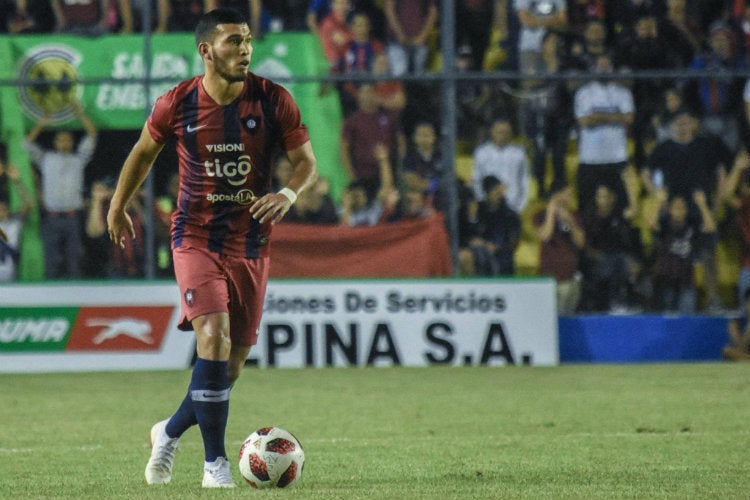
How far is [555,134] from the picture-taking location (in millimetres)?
15812

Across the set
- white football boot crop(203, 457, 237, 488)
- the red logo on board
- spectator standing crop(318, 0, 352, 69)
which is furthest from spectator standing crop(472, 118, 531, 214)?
white football boot crop(203, 457, 237, 488)

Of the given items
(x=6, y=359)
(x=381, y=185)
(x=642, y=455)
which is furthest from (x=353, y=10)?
(x=642, y=455)

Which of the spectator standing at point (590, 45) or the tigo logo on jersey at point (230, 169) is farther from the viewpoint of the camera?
the spectator standing at point (590, 45)

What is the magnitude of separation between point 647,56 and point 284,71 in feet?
13.3

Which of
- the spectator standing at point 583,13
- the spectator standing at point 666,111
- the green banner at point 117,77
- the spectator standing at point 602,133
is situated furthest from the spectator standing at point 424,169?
the spectator standing at point 666,111

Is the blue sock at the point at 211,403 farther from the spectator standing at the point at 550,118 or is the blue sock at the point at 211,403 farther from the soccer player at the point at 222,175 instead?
the spectator standing at the point at 550,118

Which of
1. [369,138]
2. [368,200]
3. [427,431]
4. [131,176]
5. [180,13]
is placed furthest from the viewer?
[180,13]

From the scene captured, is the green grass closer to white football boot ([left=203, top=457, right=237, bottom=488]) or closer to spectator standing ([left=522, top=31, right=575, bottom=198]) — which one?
white football boot ([left=203, top=457, right=237, bottom=488])

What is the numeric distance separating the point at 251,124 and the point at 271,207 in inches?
19.7

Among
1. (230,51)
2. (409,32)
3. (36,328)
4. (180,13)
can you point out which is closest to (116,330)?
(36,328)

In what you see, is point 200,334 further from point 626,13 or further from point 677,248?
point 626,13

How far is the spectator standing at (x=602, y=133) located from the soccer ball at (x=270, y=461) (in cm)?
975

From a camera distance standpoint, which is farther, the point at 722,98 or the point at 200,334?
the point at 722,98

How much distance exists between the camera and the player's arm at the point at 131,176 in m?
6.68
